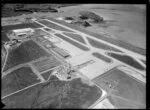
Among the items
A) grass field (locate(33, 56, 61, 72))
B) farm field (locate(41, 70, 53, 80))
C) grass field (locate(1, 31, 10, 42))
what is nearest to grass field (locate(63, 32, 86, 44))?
grass field (locate(33, 56, 61, 72))

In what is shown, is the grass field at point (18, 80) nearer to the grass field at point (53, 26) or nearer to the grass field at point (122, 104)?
the grass field at point (122, 104)

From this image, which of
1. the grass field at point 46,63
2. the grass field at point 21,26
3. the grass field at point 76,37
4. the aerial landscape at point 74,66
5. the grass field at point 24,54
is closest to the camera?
the aerial landscape at point 74,66

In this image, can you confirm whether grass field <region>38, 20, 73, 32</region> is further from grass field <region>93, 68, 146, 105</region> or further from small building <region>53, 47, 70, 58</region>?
grass field <region>93, 68, 146, 105</region>

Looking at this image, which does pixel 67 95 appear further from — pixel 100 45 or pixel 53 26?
pixel 53 26

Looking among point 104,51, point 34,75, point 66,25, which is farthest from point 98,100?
point 66,25

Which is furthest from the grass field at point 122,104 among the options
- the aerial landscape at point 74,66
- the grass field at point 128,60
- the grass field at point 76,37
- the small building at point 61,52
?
the grass field at point 76,37

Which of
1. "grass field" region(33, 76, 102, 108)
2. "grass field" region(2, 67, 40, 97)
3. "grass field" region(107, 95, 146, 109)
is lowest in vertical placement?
"grass field" region(107, 95, 146, 109)

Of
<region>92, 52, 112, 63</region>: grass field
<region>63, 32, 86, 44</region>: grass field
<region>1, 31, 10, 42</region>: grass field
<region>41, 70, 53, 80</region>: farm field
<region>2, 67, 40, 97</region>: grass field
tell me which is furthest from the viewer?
<region>63, 32, 86, 44</region>: grass field
